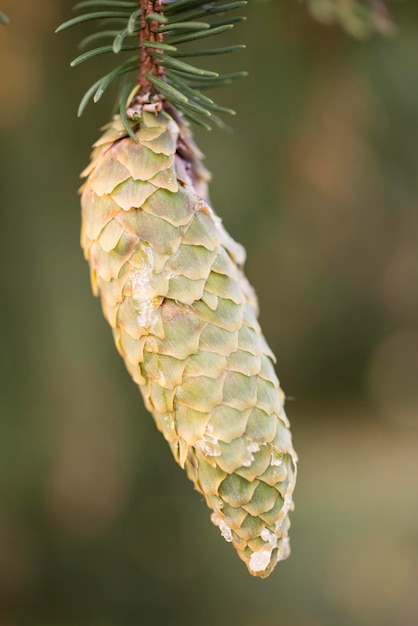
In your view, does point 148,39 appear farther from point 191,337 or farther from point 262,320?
point 262,320

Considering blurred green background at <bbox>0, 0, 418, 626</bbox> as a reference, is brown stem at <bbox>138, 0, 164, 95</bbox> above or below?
above

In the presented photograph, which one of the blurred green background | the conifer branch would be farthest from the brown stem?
the blurred green background

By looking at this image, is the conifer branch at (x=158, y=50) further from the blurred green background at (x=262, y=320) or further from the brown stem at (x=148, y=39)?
the blurred green background at (x=262, y=320)

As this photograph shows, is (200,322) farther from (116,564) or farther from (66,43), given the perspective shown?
(116,564)

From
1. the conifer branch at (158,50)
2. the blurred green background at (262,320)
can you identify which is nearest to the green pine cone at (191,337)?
the conifer branch at (158,50)

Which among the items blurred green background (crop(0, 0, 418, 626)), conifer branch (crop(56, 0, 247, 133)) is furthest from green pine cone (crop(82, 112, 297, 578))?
blurred green background (crop(0, 0, 418, 626))

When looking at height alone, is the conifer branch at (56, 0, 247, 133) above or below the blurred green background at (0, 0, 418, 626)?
above

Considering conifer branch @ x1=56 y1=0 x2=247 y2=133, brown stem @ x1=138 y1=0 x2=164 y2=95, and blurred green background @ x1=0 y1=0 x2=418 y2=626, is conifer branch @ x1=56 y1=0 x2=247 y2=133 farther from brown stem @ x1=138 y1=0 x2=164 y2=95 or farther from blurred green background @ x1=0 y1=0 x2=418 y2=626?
blurred green background @ x1=0 y1=0 x2=418 y2=626

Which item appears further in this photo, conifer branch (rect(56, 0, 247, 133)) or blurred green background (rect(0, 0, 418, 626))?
blurred green background (rect(0, 0, 418, 626))
